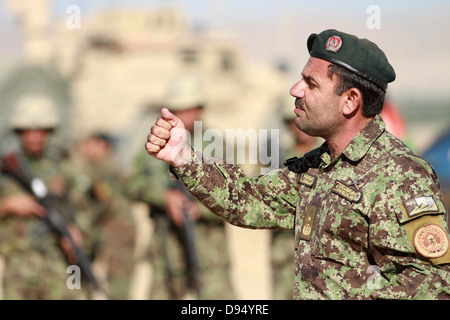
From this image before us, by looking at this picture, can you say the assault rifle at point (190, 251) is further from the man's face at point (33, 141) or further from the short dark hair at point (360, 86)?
the short dark hair at point (360, 86)

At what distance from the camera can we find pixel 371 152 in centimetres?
293

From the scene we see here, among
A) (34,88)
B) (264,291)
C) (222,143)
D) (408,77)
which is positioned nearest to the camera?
(222,143)

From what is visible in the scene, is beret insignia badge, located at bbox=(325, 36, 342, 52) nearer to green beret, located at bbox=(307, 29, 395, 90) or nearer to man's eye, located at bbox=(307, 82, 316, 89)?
green beret, located at bbox=(307, 29, 395, 90)

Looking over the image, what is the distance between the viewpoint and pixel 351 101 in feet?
9.71

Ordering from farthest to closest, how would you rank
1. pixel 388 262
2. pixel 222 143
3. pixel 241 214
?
pixel 222 143
pixel 241 214
pixel 388 262

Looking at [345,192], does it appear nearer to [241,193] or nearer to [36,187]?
[241,193]

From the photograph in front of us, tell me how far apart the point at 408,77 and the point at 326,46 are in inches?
2331

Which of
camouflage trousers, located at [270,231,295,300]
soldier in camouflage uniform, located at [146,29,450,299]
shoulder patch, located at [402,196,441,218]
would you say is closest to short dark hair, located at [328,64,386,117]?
soldier in camouflage uniform, located at [146,29,450,299]

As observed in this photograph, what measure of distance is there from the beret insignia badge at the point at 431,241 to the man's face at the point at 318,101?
1.80ft

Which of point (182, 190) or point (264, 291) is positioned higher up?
point (182, 190)

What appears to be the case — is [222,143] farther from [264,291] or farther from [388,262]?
[388,262]
